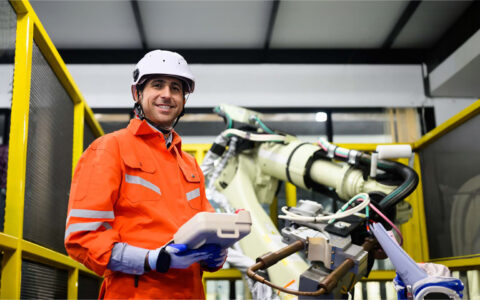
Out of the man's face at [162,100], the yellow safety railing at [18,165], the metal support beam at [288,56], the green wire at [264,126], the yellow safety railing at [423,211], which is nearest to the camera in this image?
the yellow safety railing at [18,165]

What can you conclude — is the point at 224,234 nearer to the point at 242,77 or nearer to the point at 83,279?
the point at 83,279

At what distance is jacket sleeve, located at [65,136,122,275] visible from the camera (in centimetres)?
157

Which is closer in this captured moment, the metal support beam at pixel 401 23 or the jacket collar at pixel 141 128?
the jacket collar at pixel 141 128

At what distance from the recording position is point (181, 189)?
1.91 meters

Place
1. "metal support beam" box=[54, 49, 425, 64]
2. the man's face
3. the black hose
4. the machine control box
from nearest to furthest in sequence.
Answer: the machine control box → the man's face → the black hose → "metal support beam" box=[54, 49, 425, 64]

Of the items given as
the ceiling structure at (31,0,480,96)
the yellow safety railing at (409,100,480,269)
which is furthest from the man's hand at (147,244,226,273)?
the ceiling structure at (31,0,480,96)

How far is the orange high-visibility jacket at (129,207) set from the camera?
1.59 metres

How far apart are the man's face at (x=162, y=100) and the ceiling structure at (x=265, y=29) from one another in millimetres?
3673

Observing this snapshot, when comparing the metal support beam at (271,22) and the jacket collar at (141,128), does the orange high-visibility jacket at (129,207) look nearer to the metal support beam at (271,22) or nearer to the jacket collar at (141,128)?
the jacket collar at (141,128)

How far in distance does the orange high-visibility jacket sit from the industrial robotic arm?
39 centimetres

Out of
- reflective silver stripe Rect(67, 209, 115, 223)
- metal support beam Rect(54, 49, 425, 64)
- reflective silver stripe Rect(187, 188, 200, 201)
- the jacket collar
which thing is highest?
metal support beam Rect(54, 49, 425, 64)

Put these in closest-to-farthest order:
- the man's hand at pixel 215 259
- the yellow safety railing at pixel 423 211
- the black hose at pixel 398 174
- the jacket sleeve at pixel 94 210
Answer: the jacket sleeve at pixel 94 210, the man's hand at pixel 215 259, the black hose at pixel 398 174, the yellow safety railing at pixel 423 211

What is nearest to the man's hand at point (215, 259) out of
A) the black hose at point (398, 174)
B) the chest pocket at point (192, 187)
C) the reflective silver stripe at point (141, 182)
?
the chest pocket at point (192, 187)

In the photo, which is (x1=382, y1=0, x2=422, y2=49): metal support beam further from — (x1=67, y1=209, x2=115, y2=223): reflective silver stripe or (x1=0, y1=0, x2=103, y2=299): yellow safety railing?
(x1=67, y1=209, x2=115, y2=223): reflective silver stripe
